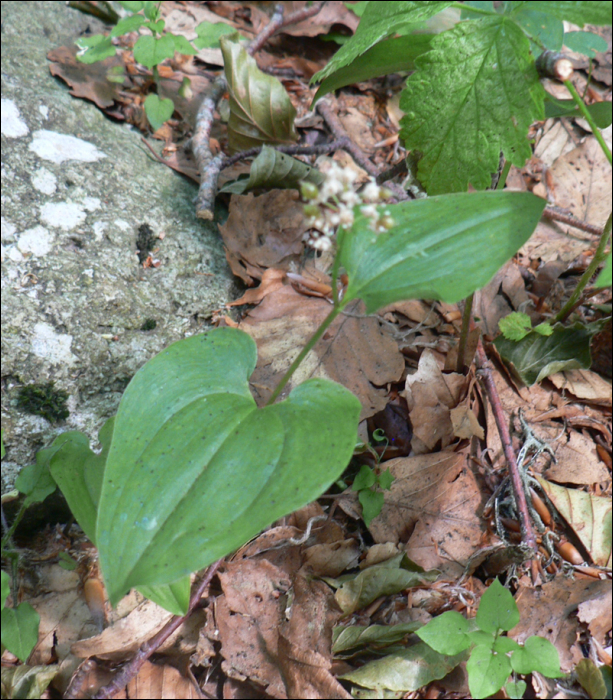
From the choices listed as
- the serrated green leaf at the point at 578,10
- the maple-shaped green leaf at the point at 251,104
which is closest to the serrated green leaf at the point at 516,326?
the serrated green leaf at the point at 578,10

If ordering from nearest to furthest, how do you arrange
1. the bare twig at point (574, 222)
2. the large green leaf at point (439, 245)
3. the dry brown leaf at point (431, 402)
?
1. the large green leaf at point (439, 245)
2. the dry brown leaf at point (431, 402)
3. the bare twig at point (574, 222)

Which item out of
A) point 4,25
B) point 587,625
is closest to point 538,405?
point 587,625

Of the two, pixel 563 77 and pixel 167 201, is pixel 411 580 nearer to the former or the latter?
pixel 563 77

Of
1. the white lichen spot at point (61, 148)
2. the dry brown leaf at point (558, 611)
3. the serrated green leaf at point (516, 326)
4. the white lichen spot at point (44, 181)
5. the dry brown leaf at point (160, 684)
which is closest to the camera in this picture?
the dry brown leaf at point (160, 684)

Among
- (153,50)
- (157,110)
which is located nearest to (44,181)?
(157,110)

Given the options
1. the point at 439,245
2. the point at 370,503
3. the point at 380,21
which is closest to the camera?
the point at 439,245

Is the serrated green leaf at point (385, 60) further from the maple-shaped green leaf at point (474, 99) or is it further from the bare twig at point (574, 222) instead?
the bare twig at point (574, 222)

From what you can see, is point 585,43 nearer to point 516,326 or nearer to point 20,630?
point 516,326
